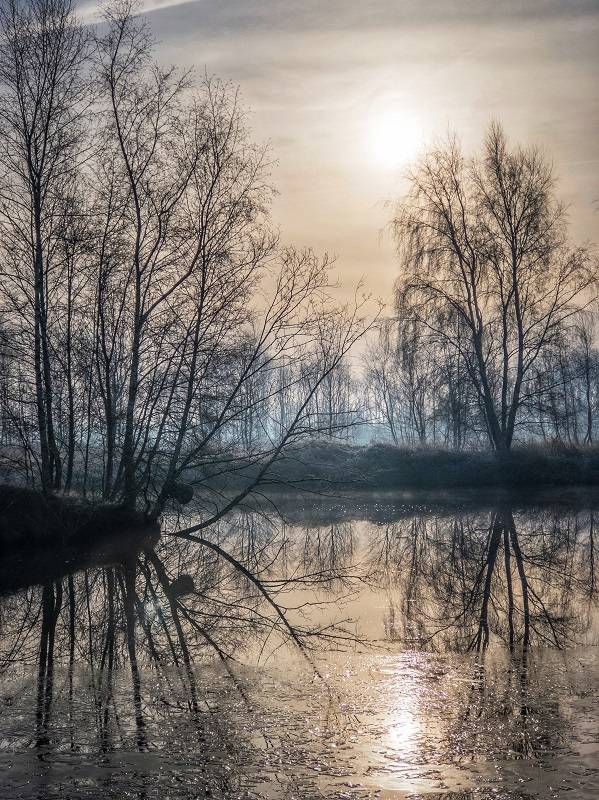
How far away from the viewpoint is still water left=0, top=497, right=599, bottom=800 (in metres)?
4.29

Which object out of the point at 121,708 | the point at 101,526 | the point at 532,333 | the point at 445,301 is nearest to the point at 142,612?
the point at 121,708

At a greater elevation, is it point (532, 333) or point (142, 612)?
point (532, 333)

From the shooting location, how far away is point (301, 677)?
6.23m

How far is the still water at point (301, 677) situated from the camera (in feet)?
14.1

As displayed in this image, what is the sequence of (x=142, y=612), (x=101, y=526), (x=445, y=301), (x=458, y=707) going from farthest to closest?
(x=445, y=301), (x=101, y=526), (x=142, y=612), (x=458, y=707)

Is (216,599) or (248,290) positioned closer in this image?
(216,599)

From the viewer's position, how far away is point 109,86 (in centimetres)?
1556

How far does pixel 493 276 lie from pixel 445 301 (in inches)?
77.2

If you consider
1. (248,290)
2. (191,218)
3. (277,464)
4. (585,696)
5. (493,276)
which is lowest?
(585,696)

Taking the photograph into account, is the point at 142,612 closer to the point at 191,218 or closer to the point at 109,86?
the point at 191,218

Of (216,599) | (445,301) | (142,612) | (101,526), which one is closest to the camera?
(142,612)

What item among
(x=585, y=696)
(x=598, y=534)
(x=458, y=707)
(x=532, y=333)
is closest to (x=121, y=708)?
(x=458, y=707)

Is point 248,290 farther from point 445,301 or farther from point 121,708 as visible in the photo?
point 445,301

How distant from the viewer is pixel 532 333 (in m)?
30.0
